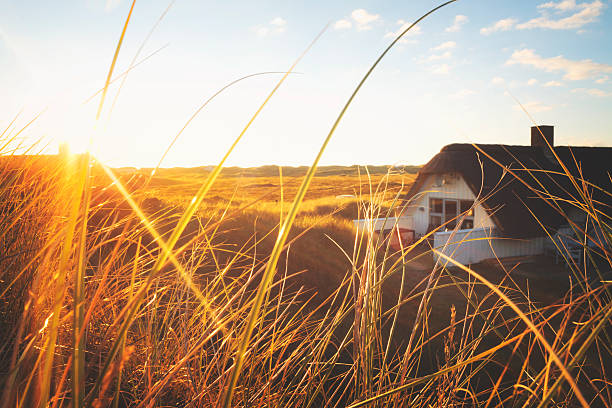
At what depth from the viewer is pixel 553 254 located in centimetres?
1173

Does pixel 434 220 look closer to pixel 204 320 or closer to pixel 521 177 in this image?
pixel 521 177

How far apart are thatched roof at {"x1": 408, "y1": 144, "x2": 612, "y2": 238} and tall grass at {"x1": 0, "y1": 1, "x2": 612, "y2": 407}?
343 inches

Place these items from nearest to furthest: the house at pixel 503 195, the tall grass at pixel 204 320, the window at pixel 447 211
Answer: the tall grass at pixel 204 320 < the house at pixel 503 195 < the window at pixel 447 211

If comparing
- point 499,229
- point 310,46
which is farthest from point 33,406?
point 499,229

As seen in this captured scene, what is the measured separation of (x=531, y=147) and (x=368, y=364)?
50.0 feet

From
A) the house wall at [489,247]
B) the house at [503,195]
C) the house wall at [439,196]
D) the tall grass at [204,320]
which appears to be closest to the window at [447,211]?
the house at [503,195]

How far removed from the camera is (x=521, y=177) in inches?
469

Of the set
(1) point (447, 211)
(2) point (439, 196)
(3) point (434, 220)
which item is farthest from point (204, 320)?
(3) point (434, 220)

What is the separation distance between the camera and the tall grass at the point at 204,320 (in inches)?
20.1

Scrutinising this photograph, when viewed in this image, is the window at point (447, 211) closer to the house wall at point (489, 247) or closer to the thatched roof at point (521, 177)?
the thatched roof at point (521, 177)

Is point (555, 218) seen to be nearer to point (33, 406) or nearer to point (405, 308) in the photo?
point (405, 308)

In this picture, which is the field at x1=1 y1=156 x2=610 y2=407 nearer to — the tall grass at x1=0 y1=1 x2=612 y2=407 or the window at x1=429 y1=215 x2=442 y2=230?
the tall grass at x1=0 y1=1 x2=612 y2=407

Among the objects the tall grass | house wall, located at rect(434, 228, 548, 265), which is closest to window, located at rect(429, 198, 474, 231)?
house wall, located at rect(434, 228, 548, 265)

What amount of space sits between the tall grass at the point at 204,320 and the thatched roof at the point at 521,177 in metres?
8.70
